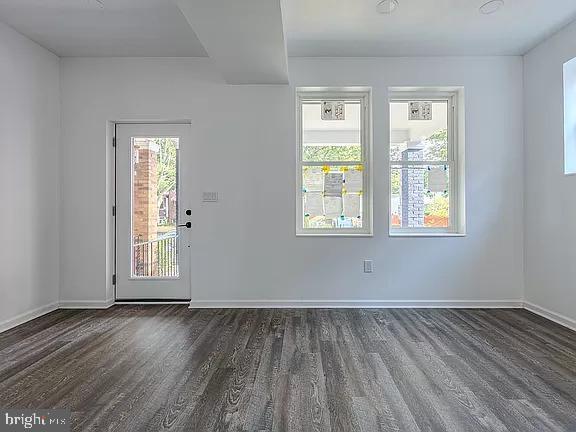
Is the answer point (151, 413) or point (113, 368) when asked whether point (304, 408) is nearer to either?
point (151, 413)

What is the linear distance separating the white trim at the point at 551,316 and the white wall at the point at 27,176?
5.13 meters

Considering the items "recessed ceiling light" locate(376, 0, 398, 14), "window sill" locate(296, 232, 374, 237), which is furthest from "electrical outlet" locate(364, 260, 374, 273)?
"recessed ceiling light" locate(376, 0, 398, 14)

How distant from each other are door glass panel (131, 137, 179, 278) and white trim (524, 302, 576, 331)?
3.90m

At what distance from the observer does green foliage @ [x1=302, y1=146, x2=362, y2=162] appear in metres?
4.31

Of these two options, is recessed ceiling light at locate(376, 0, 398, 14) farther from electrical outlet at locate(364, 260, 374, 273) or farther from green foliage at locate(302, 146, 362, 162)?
electrical outlet at locate(364, 260, 374, 273)

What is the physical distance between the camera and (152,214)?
4.36 metres

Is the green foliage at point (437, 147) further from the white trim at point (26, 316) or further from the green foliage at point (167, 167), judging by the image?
the white trim at point (26, 316)

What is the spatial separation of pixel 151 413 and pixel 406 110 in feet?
12.7

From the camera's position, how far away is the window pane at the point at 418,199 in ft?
14.1

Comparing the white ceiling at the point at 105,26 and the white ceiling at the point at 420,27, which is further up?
the white ceiling at the point at 105,26

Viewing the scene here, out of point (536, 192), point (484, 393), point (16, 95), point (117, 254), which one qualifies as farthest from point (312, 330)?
point (16, 95)

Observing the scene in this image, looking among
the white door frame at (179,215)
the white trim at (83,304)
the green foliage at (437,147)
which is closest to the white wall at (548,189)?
the green foliage at (437,147)

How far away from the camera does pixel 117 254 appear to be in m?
4.36

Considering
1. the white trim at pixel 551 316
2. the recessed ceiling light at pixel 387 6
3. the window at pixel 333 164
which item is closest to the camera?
the recessed ceiling light at pixel 387 6
